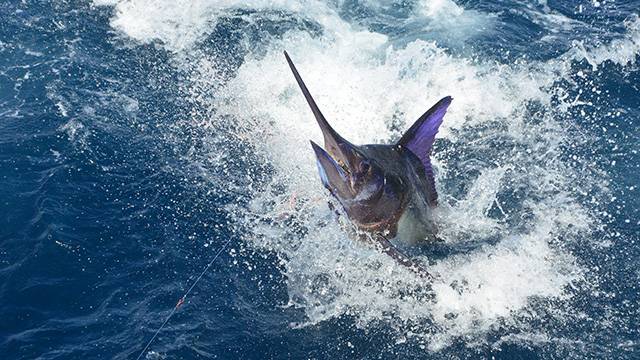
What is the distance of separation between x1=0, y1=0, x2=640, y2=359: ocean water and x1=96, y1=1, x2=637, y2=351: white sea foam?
1.0 inches

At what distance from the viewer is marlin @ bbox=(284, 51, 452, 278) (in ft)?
13.6

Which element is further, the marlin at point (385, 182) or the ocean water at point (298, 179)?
the ocean water at point (298, 179)

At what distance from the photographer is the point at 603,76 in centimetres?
870

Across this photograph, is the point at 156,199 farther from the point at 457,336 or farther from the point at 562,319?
the point at 562,319

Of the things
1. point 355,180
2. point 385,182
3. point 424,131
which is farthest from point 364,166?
point 424,131

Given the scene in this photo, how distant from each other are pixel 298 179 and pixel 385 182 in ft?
7.54

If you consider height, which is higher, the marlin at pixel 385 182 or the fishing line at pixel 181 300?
the marlin at pixel 385 182

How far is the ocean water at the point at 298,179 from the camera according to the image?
A: 5105 millimetres

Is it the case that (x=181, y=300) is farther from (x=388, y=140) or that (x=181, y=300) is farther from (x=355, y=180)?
(x=388, y=140)

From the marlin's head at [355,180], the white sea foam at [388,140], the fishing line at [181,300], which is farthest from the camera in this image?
the white sea foam at [388,140]

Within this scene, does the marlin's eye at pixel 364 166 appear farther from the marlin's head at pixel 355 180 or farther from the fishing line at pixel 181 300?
the fishing line at pixel 181 300

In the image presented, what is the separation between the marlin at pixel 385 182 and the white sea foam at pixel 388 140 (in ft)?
1.86

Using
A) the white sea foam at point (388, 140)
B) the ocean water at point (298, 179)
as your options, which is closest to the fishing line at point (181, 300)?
the ocean water at point (298, 179)

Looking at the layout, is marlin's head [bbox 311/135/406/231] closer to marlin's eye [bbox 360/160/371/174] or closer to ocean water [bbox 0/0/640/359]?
marlin's eye [bbox 360/160/371/174]
